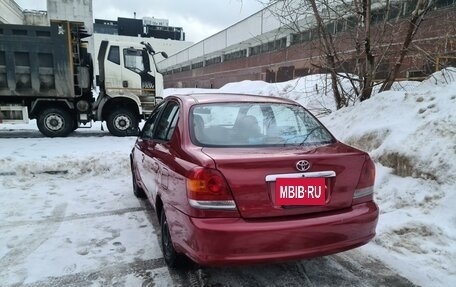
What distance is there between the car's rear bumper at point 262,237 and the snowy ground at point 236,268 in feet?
1.84

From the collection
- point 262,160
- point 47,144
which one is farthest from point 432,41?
point 47,144

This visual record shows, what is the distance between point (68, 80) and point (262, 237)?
9.66 m

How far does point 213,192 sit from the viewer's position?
252 centimetres

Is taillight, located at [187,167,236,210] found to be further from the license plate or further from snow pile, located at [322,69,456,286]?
snow pile, located at [322,69,456,286]

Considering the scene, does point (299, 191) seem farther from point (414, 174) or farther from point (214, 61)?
point (214, 61)

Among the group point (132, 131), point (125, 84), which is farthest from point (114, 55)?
point (132, 131)

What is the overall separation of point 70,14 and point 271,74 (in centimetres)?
1517

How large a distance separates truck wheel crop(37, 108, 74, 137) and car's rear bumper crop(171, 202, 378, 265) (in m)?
9.49

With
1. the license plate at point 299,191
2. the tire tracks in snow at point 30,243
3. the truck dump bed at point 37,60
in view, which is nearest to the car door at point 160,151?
the license plate at point 299,191

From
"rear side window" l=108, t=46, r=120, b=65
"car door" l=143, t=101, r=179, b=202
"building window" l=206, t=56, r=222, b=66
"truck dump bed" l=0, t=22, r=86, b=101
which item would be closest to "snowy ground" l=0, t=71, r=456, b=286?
"car door" l=143, t=101, r=179, b=202

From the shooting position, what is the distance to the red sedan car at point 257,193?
98.6 inches

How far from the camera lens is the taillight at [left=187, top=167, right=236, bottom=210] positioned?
2.52 metres

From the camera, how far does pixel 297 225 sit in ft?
8.41

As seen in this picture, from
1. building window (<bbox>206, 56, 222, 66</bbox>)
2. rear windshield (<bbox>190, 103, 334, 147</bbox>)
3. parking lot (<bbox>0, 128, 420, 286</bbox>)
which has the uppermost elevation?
building window (<bbox>206, 56, 222, 66</bbox>)
